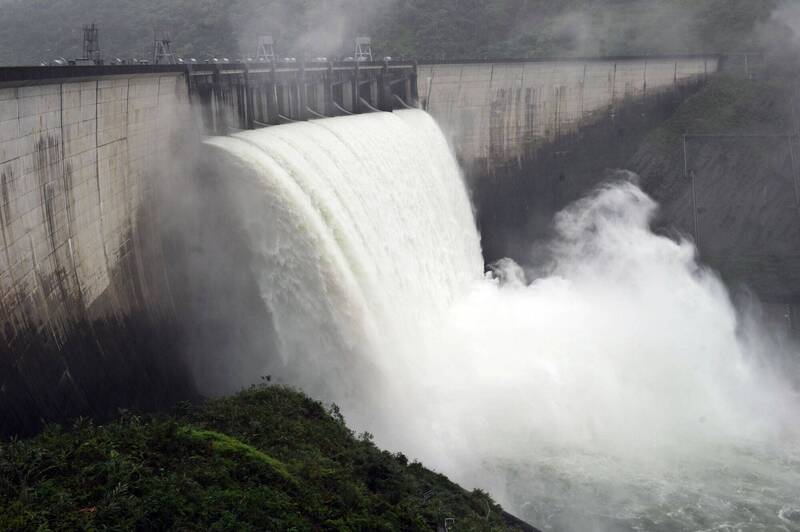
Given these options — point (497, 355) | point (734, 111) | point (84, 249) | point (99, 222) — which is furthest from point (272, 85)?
point (734, 111)

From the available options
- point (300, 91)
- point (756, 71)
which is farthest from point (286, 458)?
point (756, 71)

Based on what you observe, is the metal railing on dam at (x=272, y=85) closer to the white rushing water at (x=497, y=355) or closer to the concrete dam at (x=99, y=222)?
the concrete dam at (x=99, y=222)

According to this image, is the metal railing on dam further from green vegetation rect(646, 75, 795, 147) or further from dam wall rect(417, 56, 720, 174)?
green vegetation rect(646, 75, 795, 147)

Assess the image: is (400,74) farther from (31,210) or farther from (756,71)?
(31,210)

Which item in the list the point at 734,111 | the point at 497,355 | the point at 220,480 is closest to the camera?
the point at 220,480

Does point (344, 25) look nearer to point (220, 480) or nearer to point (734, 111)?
point (734, 111)

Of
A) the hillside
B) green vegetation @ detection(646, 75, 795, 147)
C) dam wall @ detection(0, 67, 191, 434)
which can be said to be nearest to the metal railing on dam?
dam wall @ detection(0, 67, 191, 434)
